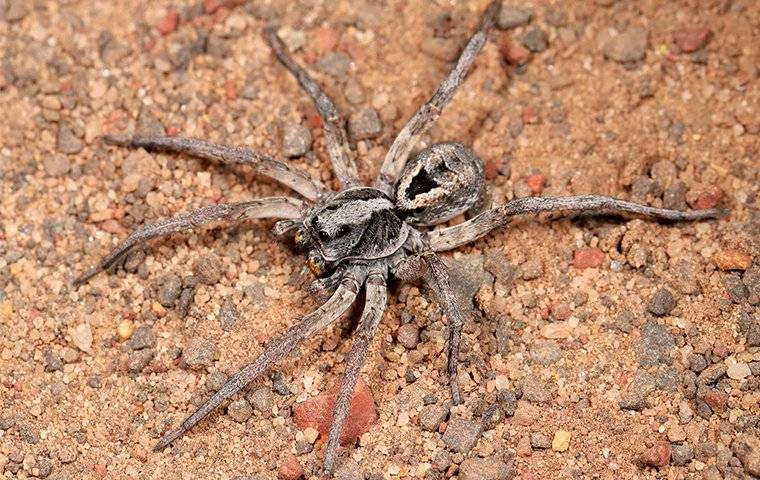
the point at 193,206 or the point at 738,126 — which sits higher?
the point at 738,126

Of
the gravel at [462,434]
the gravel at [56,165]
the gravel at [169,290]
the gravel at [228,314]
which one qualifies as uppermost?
the gravel at [56,165]

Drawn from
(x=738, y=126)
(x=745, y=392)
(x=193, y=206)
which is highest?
(x=738, y=126)

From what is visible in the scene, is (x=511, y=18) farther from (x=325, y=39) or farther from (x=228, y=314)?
(x=228, y=314)

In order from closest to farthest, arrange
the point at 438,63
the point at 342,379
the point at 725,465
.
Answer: the point at 725,465 < the point at 342,379 < the point at 438,63

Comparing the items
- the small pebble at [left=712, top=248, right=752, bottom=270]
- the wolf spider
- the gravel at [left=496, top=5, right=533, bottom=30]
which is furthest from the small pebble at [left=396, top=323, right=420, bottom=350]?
the gravel at [left=496, top=5, right=533, bottom=30]

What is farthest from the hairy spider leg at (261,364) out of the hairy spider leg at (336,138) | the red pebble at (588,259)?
the red pebble at (588,259)

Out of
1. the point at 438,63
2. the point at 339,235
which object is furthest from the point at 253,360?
the point at 438,63

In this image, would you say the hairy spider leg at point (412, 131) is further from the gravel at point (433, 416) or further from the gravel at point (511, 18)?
the gravel at point (433, 416)

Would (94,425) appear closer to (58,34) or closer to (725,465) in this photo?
(58,34)

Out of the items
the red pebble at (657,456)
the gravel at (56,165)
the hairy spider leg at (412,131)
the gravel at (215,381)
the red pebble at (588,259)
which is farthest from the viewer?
the gravel at (56,165)
